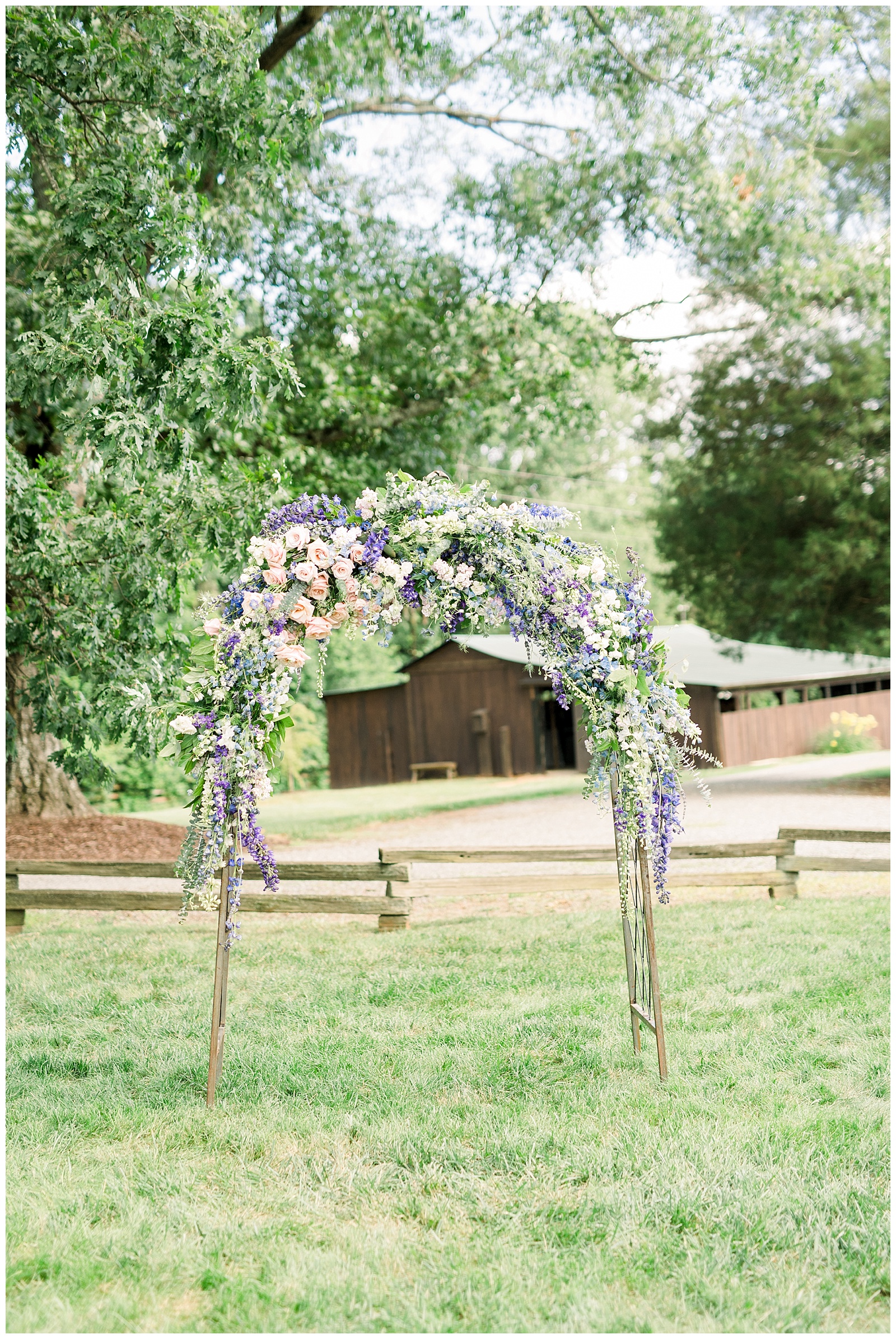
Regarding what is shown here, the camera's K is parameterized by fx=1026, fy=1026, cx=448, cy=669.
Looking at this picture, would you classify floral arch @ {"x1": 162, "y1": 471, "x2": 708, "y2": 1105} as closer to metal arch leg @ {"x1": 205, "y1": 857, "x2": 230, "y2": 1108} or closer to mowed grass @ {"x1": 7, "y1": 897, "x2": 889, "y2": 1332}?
metal arch leg @ {"x1": 205, "y1": 857, "x2": 230, "y2": 1108}

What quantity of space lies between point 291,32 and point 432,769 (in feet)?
65.7

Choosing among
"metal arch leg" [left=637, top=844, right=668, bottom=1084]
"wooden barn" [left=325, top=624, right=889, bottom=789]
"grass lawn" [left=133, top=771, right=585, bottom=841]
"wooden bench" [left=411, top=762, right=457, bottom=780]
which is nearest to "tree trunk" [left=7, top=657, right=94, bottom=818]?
"grass lawn" [left=133, top=771, right=585, bottom=841]

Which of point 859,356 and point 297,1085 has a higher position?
point 859,356

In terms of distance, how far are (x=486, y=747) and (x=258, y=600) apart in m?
23.6

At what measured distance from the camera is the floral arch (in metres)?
4.65

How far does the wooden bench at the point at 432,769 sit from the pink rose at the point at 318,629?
76.9 feet

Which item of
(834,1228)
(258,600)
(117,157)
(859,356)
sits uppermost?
(859,356)

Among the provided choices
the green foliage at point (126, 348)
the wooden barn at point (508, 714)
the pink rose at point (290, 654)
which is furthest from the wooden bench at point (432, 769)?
the pink rose at point (290, 654)

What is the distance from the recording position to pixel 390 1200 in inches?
146

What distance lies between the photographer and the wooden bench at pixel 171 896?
26.6 feet

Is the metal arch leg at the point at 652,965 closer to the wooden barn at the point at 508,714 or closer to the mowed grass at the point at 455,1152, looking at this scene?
the mowed grass at the point at 455,1152

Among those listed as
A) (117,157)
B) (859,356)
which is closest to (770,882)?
(117,157)

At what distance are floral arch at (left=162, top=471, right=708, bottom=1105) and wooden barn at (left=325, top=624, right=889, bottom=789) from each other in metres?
21.1

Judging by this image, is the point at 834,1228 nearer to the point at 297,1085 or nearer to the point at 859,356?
the point at 297,1085
